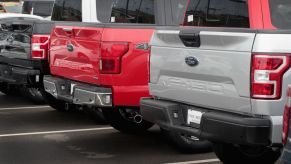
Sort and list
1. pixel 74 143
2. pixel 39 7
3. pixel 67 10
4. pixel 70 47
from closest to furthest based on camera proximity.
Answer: pixel 70 47
pixel 74 143
pixel 67 10
pixel 39 7

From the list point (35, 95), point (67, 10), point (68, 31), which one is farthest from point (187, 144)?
point (35, 95)

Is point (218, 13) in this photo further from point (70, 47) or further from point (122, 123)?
point (122, 123)

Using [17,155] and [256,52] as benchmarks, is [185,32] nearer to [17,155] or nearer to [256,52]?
[256,52]

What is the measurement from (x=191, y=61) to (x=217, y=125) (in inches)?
27.7

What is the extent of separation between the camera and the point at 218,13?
5.30 m

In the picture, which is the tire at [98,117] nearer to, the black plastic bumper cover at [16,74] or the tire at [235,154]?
the black plastic bumper cover at [16,74]

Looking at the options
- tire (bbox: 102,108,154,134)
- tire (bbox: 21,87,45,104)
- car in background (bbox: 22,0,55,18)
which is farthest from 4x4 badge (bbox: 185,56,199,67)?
car in background (bbox: 22,0,55,18)

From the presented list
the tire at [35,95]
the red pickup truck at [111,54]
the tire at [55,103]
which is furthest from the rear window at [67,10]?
the tire at [35,95]

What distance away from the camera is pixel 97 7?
764 centimetres

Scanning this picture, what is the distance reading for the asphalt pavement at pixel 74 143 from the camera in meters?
6.68

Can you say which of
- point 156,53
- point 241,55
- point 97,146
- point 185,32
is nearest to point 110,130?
point 97,146

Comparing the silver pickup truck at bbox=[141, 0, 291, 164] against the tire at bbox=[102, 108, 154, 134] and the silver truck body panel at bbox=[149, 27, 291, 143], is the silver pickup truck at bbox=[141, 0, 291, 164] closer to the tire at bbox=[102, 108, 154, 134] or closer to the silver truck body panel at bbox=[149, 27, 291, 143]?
the silver truck body panel at bbox=[149, 27, 291, 143]

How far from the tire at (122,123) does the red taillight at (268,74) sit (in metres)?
3.54

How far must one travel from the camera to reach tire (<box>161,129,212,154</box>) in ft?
21.9
